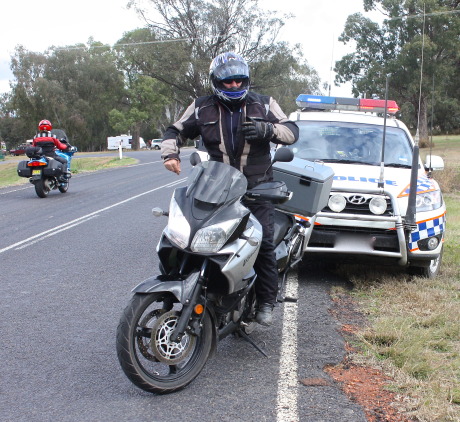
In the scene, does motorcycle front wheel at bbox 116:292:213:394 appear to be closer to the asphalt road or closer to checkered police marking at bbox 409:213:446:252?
the asphalt road

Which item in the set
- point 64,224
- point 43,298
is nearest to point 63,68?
point 64,224

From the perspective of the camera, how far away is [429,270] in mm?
7191

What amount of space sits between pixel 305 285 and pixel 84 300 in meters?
2.28

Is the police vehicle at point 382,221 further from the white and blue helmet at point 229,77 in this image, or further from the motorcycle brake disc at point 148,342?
the motorcycle brake disc at point 148,342

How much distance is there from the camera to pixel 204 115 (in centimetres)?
476

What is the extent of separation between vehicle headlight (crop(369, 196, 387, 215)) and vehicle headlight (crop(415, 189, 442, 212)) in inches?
14.5

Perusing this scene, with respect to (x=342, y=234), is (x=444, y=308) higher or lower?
lower

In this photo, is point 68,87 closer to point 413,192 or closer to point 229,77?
point 413,192

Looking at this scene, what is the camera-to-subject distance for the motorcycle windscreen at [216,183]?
4133 mm

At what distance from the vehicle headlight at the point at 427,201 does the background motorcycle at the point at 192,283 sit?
9.85ft

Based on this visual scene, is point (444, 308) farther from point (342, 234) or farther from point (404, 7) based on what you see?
point (404, 7)

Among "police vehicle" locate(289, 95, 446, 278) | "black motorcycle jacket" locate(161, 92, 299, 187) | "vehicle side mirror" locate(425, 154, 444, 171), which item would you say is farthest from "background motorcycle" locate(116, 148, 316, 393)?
"vehicle side mirror" locate(425, 154, 444, 171)

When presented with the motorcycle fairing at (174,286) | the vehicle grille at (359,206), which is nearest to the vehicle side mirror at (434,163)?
the vehicle grille at (359,206)

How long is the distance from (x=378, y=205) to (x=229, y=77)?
9.21ft
